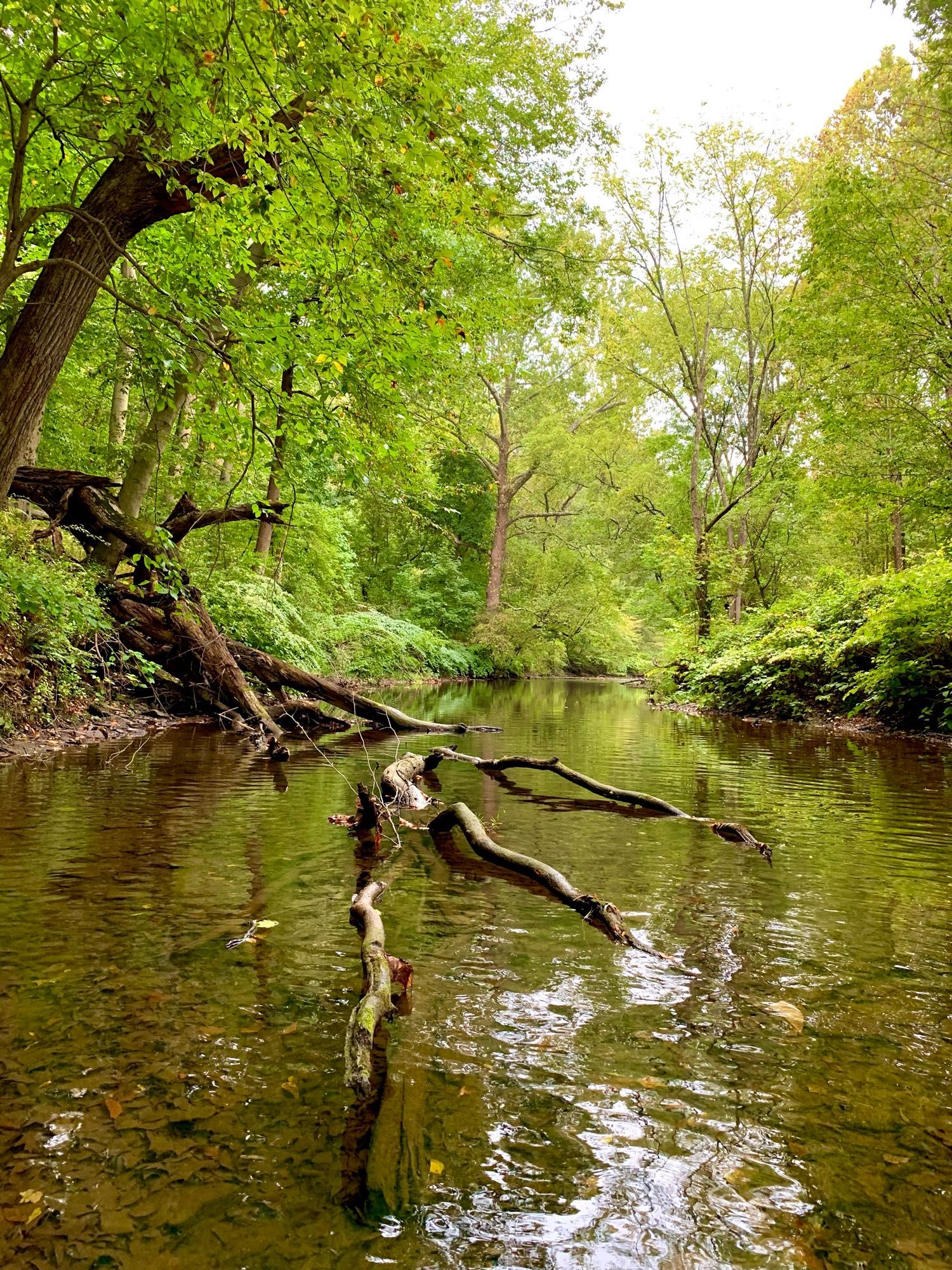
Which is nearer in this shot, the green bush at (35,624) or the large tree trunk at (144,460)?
the green bush at (35,624)

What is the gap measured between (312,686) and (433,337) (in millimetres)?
5198

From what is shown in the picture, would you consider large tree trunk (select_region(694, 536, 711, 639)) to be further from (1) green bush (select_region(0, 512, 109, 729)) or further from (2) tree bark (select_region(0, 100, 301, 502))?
(2) tree bark (select_region(0, 100, 301, 502))

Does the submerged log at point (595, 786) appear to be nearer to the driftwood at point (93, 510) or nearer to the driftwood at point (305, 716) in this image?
the driftwood at point (305, 716)

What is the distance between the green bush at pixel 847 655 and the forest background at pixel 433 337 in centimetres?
8

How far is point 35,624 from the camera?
7.77 meters

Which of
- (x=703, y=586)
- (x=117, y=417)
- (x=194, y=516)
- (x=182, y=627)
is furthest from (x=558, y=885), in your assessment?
(x=703, y=586)

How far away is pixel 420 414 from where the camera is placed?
41.8ft

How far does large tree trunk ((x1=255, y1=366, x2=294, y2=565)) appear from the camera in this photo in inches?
244

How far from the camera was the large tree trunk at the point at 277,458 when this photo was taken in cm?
620

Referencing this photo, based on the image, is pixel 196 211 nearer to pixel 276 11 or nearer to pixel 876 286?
pixel 276 11

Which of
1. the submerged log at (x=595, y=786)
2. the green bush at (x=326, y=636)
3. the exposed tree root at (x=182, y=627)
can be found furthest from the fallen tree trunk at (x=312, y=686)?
the submerged log at (x=595, y=786)

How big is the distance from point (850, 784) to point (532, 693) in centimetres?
1728

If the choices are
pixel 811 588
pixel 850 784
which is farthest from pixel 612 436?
pixel 850 784

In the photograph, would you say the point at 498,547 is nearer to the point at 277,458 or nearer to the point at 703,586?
the point at 703,586
